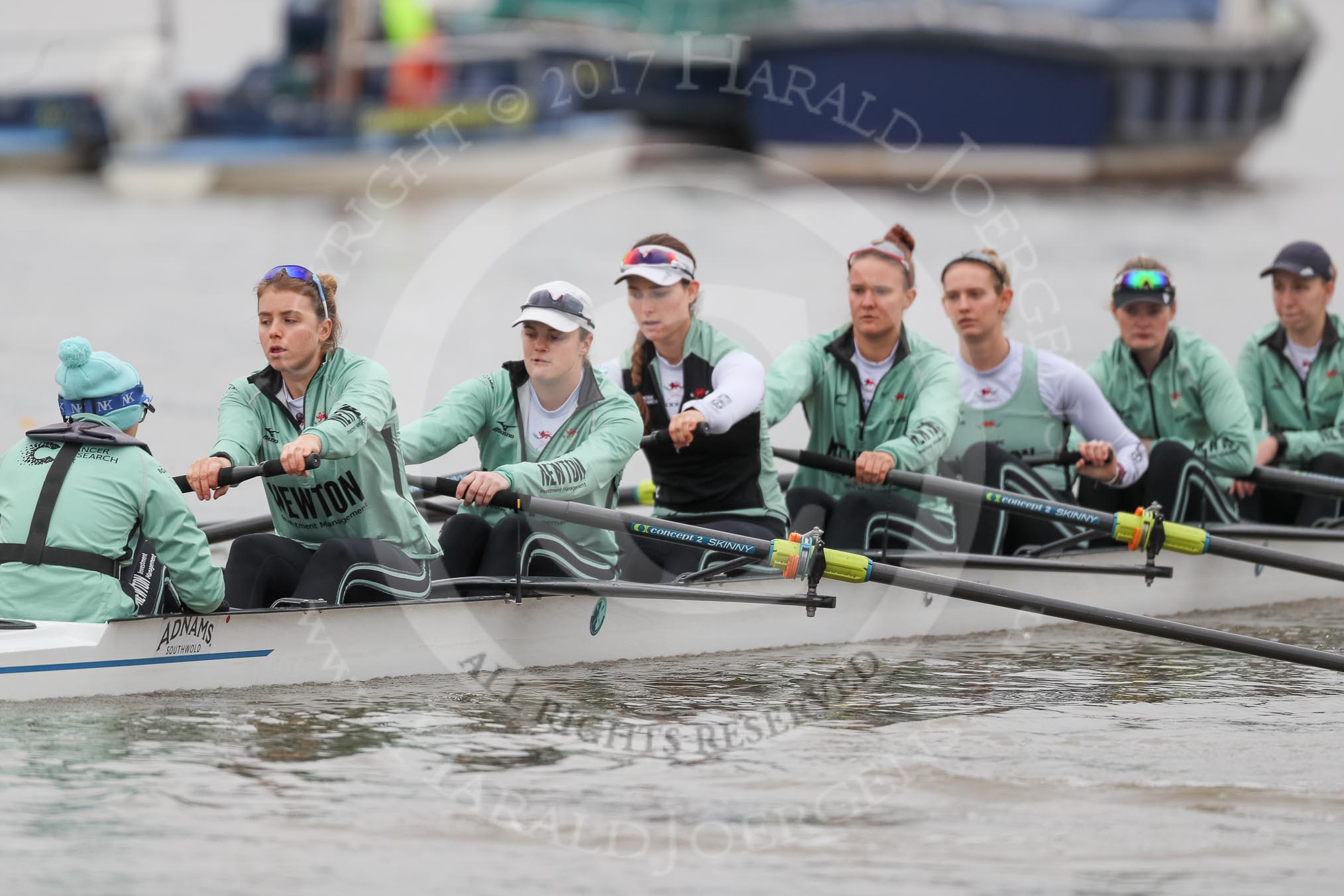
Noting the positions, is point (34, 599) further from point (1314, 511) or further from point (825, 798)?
point (1314, 511)

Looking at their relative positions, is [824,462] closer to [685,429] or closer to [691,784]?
[685,429]

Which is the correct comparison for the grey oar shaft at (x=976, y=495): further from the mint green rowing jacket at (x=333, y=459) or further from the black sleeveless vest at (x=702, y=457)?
the mint green rowing jacket at (x=333, y=459)

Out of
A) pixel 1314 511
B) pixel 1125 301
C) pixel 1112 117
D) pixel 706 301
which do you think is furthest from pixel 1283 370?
pixel 1112 117

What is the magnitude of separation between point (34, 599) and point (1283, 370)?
22.3ft

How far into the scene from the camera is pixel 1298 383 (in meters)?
10.0

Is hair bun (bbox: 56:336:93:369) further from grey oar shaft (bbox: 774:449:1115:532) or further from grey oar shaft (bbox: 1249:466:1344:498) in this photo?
grey oar shaft (bbox: 1249:466:1344:498)

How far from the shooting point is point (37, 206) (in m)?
34.2

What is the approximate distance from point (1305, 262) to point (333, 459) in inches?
222

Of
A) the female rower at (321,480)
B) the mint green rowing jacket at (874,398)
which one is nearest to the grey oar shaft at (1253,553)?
the mint green rowing jacket at (874,398)

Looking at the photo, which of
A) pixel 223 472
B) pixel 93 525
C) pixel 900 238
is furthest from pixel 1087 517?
pixel 93 525

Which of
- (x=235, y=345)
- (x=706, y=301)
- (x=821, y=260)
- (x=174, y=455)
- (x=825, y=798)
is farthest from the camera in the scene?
(x=821, y=260)

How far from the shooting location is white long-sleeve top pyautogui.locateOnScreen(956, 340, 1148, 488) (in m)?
8.57

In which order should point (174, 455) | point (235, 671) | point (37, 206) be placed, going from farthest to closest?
point (37, 206), point (174, 455), point (235, 671)

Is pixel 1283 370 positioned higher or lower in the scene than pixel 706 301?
lower
